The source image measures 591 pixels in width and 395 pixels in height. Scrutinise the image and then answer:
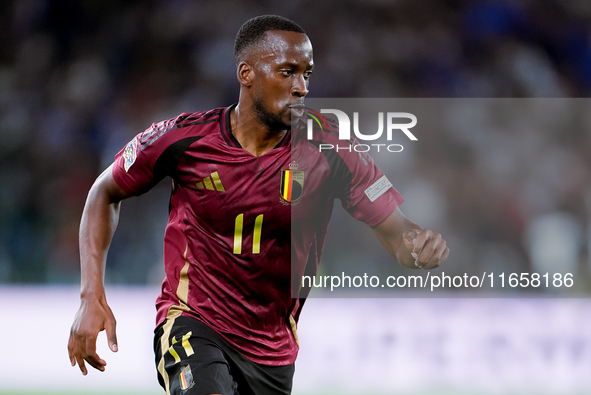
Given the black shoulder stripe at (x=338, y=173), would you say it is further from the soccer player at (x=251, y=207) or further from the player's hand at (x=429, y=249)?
the player's hand at (x=429, y=249)

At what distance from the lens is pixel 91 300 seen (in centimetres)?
270

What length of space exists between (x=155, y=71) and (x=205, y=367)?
5.94 metres

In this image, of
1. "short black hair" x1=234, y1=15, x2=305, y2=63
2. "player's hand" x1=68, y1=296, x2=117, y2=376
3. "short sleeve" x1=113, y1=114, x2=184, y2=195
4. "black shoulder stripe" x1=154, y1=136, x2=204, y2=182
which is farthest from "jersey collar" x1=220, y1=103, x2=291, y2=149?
"player's hand" x1=68, y1=296, x2=117, y2=376

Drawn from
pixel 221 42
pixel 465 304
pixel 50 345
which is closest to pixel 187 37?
pixel 221 42

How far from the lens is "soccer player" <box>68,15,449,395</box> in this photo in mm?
2930

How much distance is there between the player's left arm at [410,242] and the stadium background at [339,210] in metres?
0.47

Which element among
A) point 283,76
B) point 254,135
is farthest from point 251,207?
point 283,76

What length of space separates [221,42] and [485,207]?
454 cm

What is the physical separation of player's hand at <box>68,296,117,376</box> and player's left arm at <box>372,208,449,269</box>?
1221 mm

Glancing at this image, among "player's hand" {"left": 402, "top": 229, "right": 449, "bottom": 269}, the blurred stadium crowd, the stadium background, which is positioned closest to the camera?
"player's hand" {"left": 402, "top": 229, "right": 449, "bottom": 269}

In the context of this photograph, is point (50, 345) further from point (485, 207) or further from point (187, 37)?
point (187, 37)

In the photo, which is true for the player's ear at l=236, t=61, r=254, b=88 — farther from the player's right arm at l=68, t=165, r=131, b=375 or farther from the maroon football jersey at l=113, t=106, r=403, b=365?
the player's right arm at l=68, t=165, r=131, b=375

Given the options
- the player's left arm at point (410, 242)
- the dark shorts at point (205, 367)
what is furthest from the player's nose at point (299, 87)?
the dark shorts at point (205, 367)

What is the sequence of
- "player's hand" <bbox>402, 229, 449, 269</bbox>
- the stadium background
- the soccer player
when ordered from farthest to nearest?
the stadium background, the soccer player, "player's hand" <bbox>402, 229, 449, 269</bbox>
